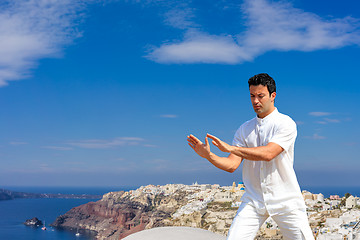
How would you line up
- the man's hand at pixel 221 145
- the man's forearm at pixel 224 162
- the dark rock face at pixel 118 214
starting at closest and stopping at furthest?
1. the man's hand at pixel 221 145
2. the man's forearm at pixel 224 162
3. the dark rock face at pixel 118 214

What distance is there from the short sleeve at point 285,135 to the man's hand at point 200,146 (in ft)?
1.73

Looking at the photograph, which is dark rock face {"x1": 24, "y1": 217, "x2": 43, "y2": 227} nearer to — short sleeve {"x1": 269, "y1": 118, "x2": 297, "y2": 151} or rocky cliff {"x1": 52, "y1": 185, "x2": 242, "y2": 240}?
rocky cliff {"x1": 52, "y1": 185, "x2": 242, "y2": 240}

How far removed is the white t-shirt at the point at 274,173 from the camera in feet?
10.8

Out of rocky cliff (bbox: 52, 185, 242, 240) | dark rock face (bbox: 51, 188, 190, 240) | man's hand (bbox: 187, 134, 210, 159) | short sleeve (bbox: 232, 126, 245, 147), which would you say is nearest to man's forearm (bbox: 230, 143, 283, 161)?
man's hand (bbox: 187, 134, 210, 159)

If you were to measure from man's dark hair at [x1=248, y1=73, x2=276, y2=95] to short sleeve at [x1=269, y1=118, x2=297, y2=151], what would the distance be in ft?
1.01

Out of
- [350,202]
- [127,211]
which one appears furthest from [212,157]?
[127,211]

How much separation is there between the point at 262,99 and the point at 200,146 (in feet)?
2.20

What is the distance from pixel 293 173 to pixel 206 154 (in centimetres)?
75

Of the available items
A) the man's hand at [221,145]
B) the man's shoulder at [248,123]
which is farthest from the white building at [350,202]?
the man's hand at [221,145]

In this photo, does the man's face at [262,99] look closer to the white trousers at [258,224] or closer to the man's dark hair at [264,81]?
the man's dark hair at [264,81]

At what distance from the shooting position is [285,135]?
3.34 metres

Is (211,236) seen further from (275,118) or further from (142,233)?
(275,118)

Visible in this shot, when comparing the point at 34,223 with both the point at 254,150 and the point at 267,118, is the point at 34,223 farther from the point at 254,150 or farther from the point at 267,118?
the point at 254,150

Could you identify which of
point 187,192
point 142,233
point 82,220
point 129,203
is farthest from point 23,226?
point 142,233
